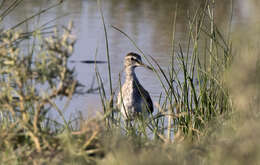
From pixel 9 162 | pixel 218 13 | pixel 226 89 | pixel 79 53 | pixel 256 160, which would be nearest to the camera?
pixel 256 160

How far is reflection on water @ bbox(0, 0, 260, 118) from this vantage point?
7.14m

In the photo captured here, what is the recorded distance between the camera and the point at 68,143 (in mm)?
2160

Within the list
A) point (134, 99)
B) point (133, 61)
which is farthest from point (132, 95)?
point (133, 61)

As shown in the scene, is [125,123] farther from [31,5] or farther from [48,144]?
[31,5]

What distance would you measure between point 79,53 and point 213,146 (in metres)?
6.25

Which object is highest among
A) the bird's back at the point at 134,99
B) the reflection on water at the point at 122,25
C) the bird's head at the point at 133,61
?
the reflection on water at the point at 122,25

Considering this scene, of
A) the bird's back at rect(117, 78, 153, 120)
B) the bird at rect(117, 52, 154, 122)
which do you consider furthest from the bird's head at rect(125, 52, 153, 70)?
the bird's back at rect(117, 78, 153, 120)

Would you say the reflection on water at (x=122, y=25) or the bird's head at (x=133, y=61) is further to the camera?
the reflection on water at (x=122, y=25)

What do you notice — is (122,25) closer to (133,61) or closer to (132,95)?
(133,61)

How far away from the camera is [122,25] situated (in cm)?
1100

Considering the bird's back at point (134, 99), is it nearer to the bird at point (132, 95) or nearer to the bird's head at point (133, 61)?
the bird at point (132, 95)

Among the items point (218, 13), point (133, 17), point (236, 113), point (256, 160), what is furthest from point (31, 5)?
point (256, 160)

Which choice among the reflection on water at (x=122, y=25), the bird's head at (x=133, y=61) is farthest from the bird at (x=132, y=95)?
the reflection on water at (x=122, y=25)

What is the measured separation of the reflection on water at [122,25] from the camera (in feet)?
23.4
